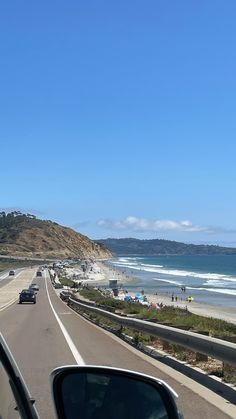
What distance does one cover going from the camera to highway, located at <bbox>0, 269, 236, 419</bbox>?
28.6 ft

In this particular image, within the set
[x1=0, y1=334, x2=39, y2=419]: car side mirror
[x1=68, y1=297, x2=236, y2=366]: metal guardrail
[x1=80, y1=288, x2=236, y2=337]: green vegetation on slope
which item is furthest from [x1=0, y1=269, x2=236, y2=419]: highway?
[x1=0, y1=334, x2=39, y2=419]: car side mirror

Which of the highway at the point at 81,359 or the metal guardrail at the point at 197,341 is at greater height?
the metal guardrail at the point at 197,341

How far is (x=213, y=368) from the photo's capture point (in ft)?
38.0

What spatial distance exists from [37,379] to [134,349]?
5251 millimetres

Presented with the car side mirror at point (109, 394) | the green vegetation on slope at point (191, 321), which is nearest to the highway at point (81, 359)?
the green vegetation on slope at point (191, 321)

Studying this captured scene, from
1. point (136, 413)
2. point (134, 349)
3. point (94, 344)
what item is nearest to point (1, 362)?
point (136, 413)

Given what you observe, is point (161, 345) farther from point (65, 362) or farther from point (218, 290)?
point (218, 290)

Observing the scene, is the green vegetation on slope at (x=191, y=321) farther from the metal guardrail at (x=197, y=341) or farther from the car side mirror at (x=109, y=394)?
the car side mirror at (x=109, y=394)

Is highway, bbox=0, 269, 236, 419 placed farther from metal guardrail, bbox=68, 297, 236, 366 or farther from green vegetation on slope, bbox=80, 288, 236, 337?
green vegetation on slope, bbox=80, 288, 236, 337

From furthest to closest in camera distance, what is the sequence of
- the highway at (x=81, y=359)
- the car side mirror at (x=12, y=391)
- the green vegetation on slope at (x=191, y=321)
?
the green vegetation on slope at (x=191, y=321), the highway at (x=81, y=359), the car side mirror at (x=12, y=391)

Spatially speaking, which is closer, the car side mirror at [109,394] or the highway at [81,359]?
the car side mirror at [109,394]

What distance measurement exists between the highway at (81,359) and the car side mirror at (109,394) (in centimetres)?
471

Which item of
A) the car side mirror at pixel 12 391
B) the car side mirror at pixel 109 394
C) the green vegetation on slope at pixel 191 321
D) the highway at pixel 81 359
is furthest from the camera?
the green vegetation on slope at pixel 191 321

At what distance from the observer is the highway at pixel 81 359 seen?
8.72m
